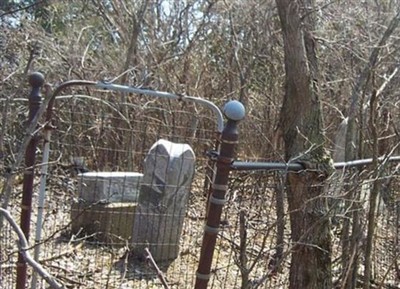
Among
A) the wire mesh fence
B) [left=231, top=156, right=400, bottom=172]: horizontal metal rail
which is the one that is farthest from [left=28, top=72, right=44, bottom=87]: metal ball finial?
[left=231, top=156, right=400, bottom=172]: horizontal metal rail

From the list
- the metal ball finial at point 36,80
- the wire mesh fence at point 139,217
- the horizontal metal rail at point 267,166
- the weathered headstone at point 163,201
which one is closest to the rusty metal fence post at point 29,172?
the metal ball finial at point 36,80

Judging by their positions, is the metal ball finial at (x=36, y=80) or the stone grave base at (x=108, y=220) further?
the stone grave base at (x=108, y=220)

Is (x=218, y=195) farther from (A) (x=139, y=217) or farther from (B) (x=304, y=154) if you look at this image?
(A) (x=139, y=217)

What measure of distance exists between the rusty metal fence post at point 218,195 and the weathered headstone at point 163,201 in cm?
218

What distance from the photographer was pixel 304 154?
297 centimetres

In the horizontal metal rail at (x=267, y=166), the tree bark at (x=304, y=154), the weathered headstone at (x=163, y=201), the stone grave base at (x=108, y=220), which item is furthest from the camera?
the stone grave base at (x=108, y=220)

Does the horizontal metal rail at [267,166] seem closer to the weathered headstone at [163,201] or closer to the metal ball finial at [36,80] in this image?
the metal ball finial at [36,80]

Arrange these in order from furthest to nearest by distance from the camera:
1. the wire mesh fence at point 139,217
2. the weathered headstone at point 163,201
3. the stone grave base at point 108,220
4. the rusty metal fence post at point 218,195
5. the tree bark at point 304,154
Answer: the stone grave base at point 108,220, the weathered headstone at point 163,201, the wire mesh fence at point 139,217, the tree bark at point 304,154, the rusty metal fence post at point 218,195

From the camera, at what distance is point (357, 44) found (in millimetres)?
6465

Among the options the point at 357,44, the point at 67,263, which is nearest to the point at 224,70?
the point at 357,44

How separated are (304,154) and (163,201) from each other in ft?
5.98

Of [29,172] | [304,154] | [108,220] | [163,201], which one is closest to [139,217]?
[163,201]

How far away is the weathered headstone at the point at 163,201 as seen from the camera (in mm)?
4531

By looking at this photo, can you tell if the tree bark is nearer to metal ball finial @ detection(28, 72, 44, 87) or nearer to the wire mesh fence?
the wire mesh fence
